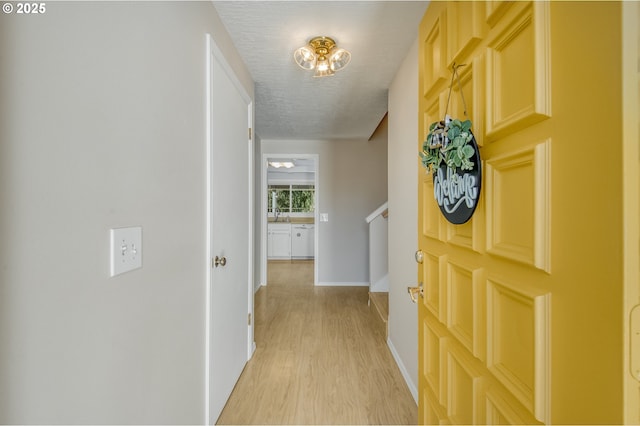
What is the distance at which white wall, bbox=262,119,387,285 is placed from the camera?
429 centimetres

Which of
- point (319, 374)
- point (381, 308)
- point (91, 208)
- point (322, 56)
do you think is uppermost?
point (322, 56)

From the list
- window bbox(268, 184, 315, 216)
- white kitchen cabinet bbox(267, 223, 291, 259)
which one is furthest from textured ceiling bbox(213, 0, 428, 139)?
window bbox(268, 184, 315, 216)

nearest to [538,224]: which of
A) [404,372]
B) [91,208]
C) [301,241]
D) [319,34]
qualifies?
[91,208]

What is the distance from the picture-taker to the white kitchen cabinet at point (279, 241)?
21.7ft

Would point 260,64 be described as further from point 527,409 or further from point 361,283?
point 361,283

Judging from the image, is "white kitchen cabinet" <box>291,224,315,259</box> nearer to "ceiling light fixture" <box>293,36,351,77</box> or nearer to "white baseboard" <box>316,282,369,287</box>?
"white baseboard" <box>316,282,369,287</box>

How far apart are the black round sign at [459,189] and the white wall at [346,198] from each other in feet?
11.1

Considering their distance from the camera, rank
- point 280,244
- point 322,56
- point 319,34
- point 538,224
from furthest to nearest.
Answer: point 280,244 < point 322,56 < point 319,34 < point 538,224

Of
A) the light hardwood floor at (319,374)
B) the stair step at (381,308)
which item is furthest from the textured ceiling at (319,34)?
the light hardwood floor at (319,374)

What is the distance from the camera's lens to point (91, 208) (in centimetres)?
67

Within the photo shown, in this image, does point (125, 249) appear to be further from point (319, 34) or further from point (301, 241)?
point (301, 241)

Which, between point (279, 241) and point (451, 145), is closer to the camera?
point (451, 145)

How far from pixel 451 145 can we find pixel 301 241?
19.8 ft

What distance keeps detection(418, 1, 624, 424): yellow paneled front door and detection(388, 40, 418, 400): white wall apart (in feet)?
2.93
